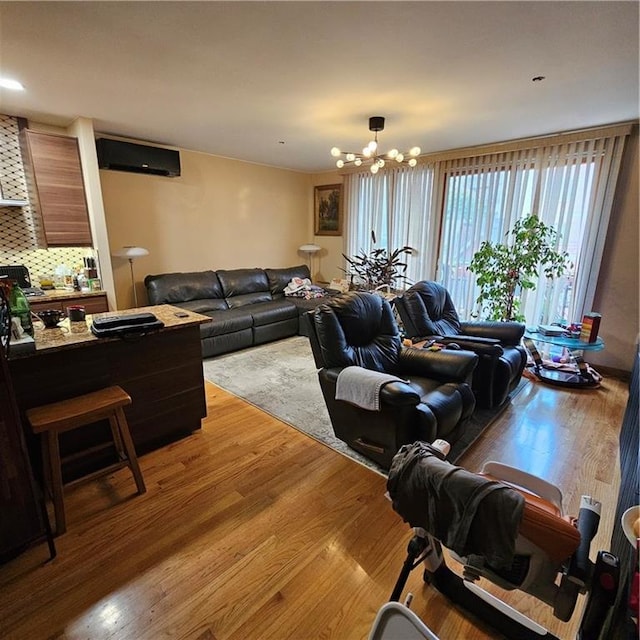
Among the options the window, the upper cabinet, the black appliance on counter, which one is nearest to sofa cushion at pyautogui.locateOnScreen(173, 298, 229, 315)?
the upper cabinet

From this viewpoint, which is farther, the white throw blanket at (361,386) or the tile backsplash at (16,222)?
the tile backsplash at (16,222)

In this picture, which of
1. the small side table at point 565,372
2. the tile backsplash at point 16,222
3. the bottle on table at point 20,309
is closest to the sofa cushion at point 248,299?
the tile backsplash at point 16,222

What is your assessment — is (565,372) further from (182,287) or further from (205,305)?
(182,287)

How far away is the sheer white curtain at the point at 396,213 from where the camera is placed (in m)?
4.71

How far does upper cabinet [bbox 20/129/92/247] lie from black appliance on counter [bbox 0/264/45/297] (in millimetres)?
353

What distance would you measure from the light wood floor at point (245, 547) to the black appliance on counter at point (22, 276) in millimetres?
2278

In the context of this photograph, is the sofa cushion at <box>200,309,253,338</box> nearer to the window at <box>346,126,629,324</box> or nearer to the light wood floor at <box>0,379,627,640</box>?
the light wood floor at <box>0,379,627,640</box>

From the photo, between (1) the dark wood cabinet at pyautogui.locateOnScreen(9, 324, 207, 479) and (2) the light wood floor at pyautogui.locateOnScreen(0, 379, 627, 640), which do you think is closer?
(2) the light wood floor at pyautogui.locateOnScreen(0, 379, 627, 640)

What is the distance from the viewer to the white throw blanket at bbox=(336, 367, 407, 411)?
1903 mm

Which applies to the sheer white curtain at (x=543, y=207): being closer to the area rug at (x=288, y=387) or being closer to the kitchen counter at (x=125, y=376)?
the area rug at (x=288, y=387)

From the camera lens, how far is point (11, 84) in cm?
246

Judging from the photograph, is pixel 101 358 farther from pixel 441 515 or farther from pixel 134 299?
pixel 134 299

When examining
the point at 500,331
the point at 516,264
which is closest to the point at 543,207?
the point at 516,264

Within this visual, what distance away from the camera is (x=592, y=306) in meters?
3.65
